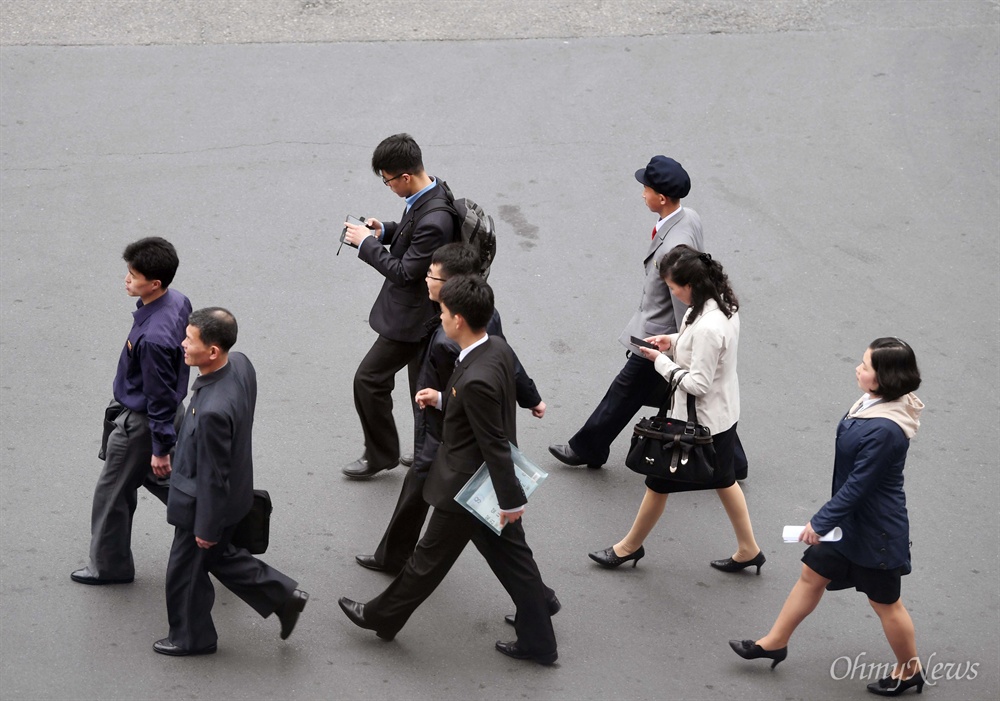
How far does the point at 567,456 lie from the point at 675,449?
4.24 feet

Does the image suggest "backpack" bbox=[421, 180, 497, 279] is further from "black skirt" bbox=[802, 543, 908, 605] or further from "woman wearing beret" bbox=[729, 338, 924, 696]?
"black skirt" bbox=[802, 543, 908, 605]

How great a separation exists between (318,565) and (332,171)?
403cm

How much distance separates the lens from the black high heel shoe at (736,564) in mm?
6055

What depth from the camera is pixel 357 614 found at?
5457 mm

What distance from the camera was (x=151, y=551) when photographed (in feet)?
19.6

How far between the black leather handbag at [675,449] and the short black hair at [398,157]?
5.69 feet

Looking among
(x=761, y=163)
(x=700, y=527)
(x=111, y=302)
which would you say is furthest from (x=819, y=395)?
(x=111, y=302)

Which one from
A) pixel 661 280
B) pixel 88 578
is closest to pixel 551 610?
pixel 661 280

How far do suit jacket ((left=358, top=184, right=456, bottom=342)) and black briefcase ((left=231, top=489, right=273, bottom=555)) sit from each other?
1416mm

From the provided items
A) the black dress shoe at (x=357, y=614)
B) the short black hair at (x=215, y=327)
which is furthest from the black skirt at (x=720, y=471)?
the short black hair at (x=215, y=327)

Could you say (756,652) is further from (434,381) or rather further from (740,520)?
(434,381)

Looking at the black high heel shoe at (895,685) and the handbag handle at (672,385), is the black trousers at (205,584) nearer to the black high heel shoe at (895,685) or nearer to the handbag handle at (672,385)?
the handbag handle at (672,385)

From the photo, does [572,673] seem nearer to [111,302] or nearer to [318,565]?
[318,565]

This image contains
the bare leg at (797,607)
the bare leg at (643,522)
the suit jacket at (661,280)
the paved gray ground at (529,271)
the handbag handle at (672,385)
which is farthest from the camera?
the suit jacket at (661,280)
